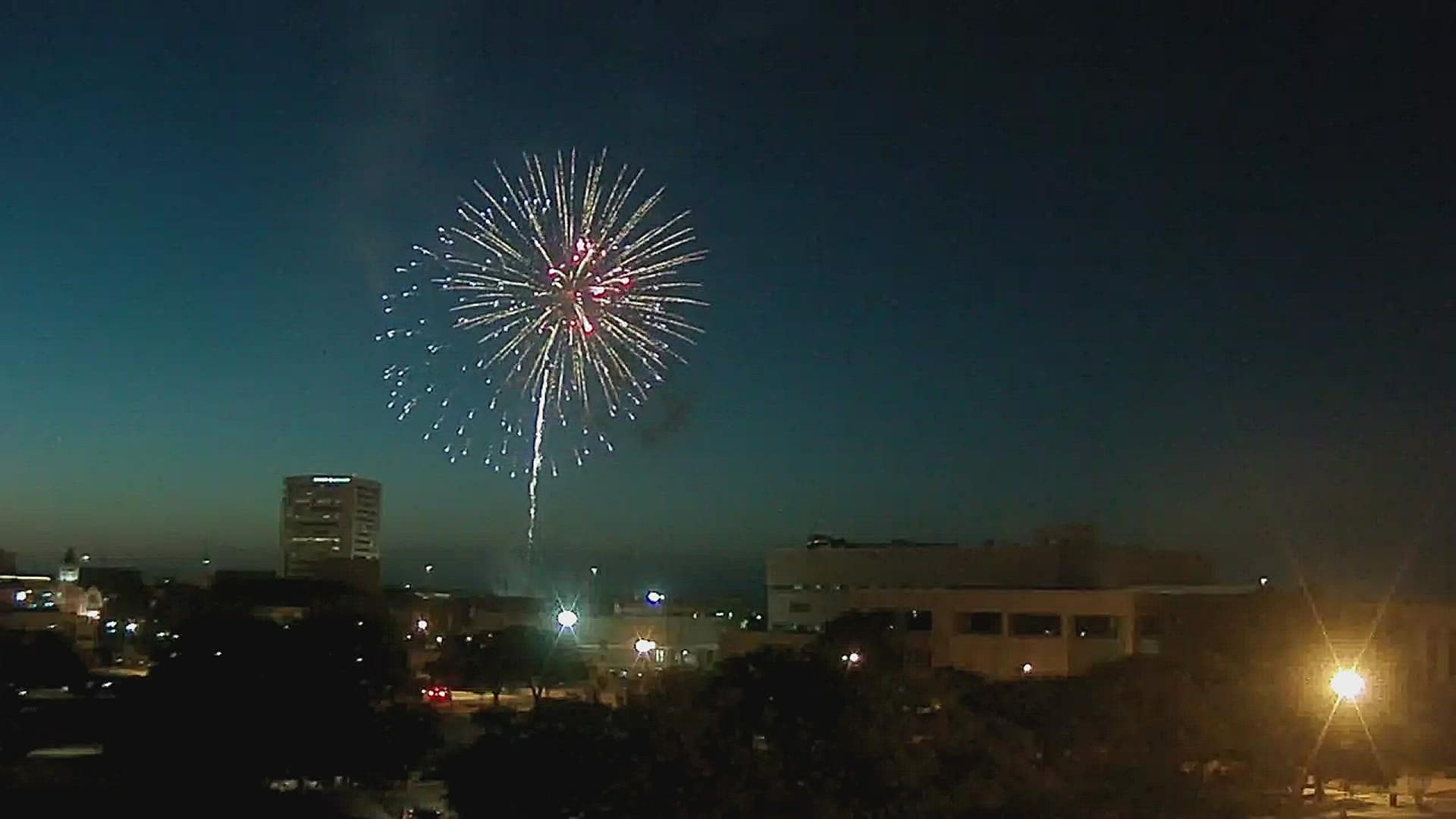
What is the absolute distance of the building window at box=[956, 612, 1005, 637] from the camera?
49.2 m

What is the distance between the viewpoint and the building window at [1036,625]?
47656 mm

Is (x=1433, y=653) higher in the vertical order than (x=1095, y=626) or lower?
lower

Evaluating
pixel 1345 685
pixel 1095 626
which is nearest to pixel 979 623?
pixel 1095 626

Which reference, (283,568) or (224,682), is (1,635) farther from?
(283,568)

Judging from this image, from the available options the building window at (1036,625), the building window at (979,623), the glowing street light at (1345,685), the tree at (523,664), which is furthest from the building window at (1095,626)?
the glowing street light at (1345,685)

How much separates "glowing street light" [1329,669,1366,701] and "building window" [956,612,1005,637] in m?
19.6

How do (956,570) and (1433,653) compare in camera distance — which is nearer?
(1433,653)

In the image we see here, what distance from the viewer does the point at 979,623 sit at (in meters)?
49.6

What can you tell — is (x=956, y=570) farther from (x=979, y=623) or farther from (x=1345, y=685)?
(x=1345, y=685)

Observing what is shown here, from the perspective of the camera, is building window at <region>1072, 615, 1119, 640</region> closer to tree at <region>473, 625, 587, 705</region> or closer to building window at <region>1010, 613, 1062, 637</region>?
building window at <region>1010, 613, 1062, 637</region>

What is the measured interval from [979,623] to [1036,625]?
2.00 metres

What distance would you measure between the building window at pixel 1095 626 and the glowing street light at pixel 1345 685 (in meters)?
17.0

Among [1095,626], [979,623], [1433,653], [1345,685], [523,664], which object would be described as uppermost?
[979,623]

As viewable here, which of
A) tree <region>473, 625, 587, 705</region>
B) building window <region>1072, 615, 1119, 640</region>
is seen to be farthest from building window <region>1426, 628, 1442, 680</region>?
tree <region>473, 625, 587, 705</region>
